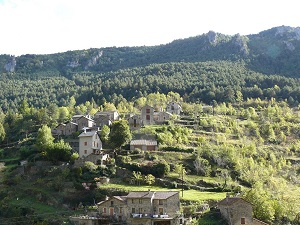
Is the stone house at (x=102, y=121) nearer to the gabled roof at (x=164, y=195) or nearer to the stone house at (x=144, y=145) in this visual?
the stone house at (x=144, y=145)

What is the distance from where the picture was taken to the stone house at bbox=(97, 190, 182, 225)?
5684cm

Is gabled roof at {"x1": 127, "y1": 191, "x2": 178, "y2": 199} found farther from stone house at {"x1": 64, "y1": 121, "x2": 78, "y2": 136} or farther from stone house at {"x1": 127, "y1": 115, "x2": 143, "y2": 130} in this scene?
stone house at {"x1": 64, "y1": 121, "x2": 78, "y2": 136}

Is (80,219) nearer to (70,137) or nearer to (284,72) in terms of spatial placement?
(70,137)

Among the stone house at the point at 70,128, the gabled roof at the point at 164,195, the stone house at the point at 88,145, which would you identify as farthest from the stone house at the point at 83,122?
the gabled roof at the point at 164,195

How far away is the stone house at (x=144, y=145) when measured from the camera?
78812 mm

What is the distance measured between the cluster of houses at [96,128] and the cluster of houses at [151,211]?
46.7 ft

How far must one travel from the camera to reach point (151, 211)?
57.6m

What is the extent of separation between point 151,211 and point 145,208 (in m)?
0.85

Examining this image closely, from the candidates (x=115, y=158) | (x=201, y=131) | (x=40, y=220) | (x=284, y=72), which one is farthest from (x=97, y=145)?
(x=284, y=72)

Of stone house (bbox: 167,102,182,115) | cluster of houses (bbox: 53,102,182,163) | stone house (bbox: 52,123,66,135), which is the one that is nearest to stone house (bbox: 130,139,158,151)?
cluster of houses (bbox: 53,102,182,163)

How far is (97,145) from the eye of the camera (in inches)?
3031

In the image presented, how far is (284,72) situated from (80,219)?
489 ft

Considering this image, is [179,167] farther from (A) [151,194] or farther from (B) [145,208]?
(B) [145,208]

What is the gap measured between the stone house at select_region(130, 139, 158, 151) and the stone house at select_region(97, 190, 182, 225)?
67.1ft
